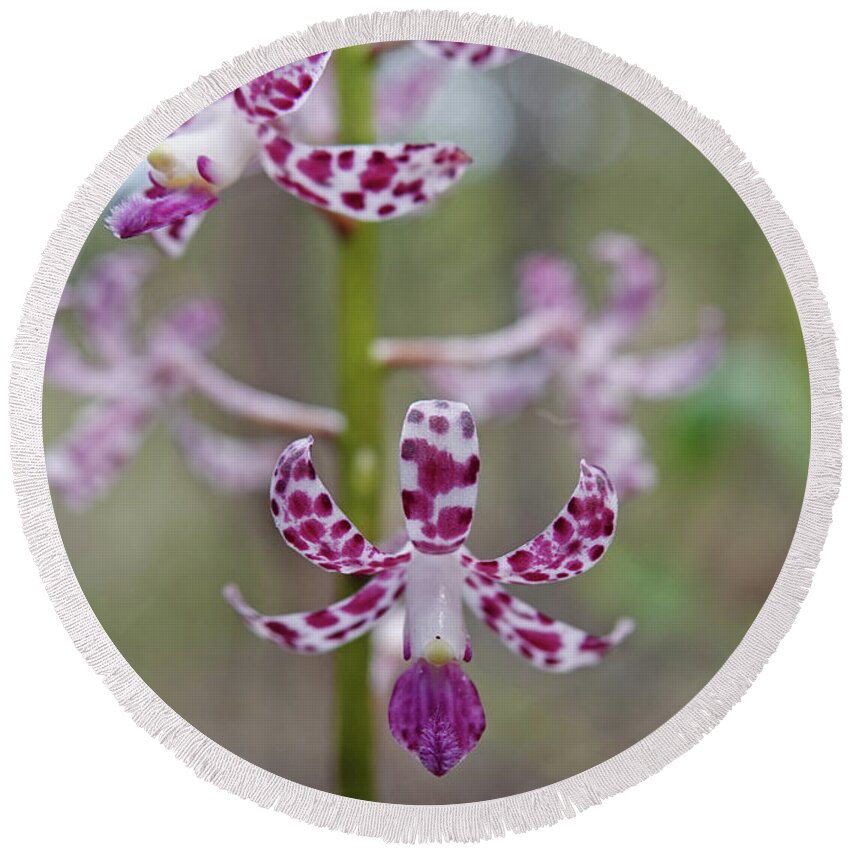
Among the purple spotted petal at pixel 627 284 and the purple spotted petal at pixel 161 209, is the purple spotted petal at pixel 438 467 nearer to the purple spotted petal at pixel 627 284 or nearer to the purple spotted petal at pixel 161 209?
the purple spotted petal at pixel 161 209

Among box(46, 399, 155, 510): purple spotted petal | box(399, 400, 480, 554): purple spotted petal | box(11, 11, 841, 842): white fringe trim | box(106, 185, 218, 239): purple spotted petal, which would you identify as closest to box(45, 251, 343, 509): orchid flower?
box(46, 399, 155, 510): purple spotted petal

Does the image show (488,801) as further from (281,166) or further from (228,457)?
(281,166)

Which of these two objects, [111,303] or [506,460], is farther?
[506,460]

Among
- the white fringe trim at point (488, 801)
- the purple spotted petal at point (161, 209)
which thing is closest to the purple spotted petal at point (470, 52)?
the white fringe trim at point (488, 801)

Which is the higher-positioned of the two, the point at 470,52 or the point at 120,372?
the point at 470,52

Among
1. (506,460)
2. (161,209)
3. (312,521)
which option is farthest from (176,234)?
(506,460)

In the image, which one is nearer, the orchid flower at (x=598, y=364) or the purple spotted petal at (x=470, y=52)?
the purple spotted petal at (x=470, y=52)

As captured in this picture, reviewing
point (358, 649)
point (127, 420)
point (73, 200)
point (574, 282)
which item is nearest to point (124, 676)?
point (358, 649)
